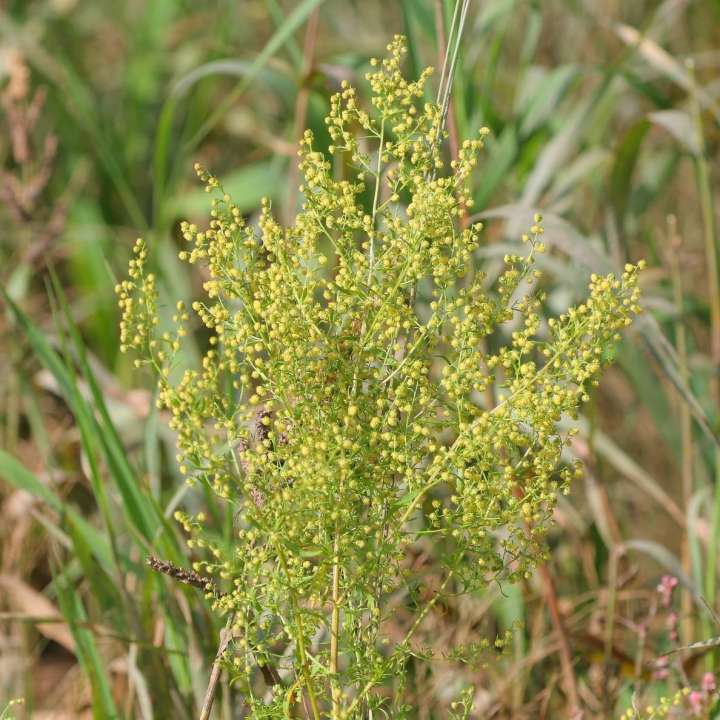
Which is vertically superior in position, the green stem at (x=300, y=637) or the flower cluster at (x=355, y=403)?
the flower cluster at (x=355, y=403)

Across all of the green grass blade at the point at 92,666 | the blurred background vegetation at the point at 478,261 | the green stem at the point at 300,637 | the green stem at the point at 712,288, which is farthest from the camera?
the green stem at the point at 712,288

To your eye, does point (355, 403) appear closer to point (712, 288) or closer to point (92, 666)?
point (92, 666)

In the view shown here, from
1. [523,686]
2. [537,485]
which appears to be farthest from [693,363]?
[537,485]

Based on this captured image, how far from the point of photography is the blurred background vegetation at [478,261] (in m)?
1.26

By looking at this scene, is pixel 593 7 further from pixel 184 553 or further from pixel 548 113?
pixel 184 553

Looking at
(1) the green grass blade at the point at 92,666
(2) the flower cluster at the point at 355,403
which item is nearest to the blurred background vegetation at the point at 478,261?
(1) the green grass blade at the point at 92,666

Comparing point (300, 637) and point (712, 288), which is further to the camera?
point (712, 288)

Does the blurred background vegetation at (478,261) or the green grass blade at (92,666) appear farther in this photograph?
the blurred background vegetation at (478,261)

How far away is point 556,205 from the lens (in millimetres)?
1747

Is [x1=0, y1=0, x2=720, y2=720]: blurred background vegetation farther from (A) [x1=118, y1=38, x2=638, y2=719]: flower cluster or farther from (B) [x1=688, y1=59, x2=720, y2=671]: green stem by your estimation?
(A) [x1=118, y1=38, x2=638, y2=719]: flower cluster

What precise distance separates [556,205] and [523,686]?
29.2 inches

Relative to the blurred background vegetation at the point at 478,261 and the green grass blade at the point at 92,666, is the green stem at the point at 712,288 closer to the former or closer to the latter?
the blurred background vegetation at the point at 478,261

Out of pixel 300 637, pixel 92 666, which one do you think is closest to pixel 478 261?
pixel 92 666

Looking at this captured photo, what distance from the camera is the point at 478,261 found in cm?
158
